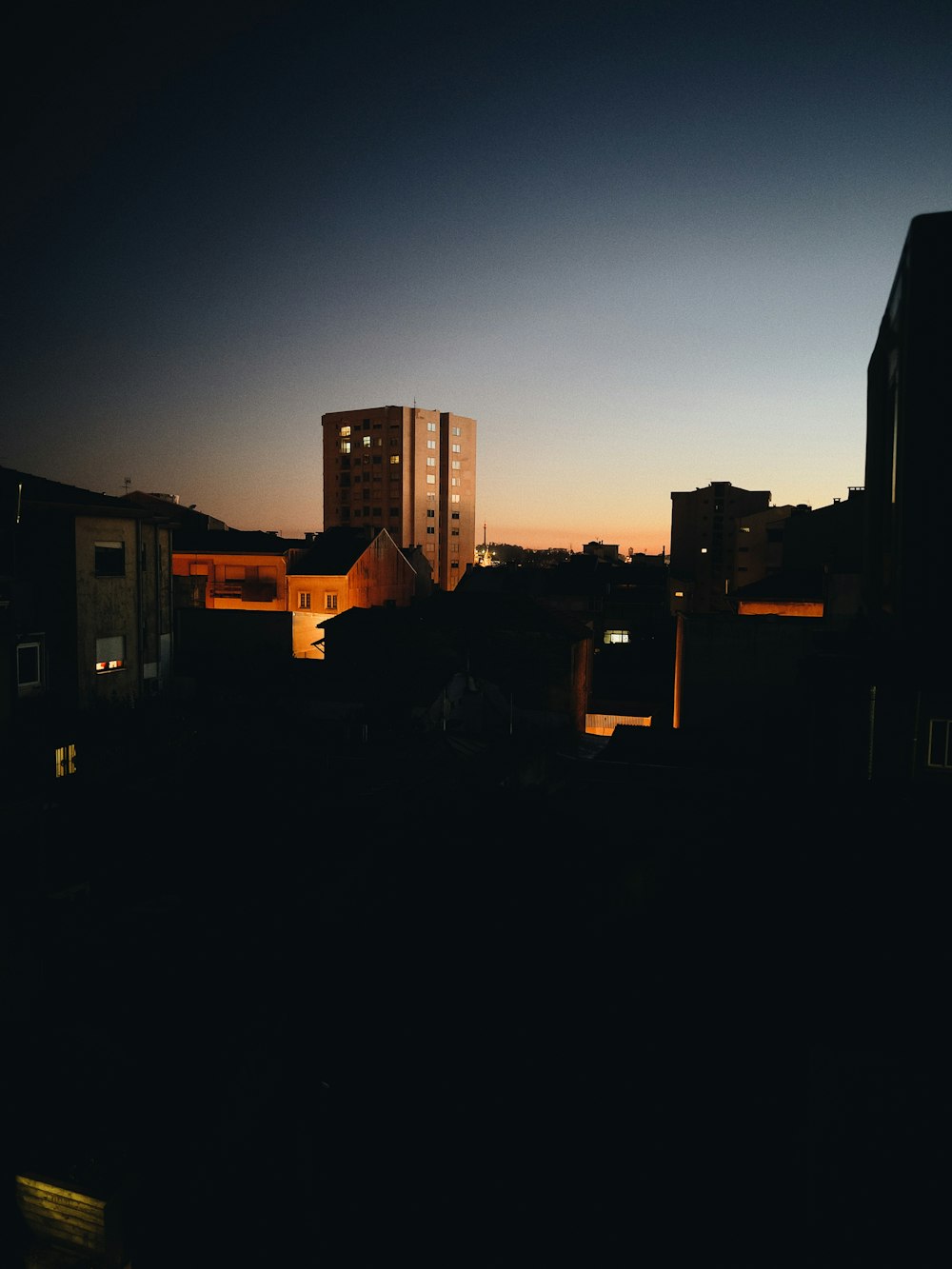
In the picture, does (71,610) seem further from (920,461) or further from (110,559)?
(920,461)

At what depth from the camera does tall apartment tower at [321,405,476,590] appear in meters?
85.2

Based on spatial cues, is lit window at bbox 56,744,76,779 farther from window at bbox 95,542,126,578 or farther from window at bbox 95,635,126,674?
window at bbox 95,542,126,578

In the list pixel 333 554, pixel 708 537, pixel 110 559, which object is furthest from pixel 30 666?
pixel 708 537

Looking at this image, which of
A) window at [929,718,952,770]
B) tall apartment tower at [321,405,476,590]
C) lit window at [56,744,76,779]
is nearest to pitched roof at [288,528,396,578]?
lit window at [56,744,76,779]

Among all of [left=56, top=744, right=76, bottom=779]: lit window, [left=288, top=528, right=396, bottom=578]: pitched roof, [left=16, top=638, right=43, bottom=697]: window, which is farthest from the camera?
[left=288, top=528, right=396, bottom=578]: pitched roof

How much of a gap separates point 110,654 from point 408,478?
6671cm

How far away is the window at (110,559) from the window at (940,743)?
2164 cm

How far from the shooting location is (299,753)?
17672 mm

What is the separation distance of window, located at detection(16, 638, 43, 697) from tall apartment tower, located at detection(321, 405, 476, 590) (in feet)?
213

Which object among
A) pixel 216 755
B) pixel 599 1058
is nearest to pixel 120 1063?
pixel 599 1058

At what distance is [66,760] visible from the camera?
16.0 metres

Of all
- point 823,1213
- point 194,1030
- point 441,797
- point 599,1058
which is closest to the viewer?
point 823,1213

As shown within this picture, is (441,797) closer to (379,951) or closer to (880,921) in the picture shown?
(379,951)

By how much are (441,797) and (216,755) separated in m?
6.58
